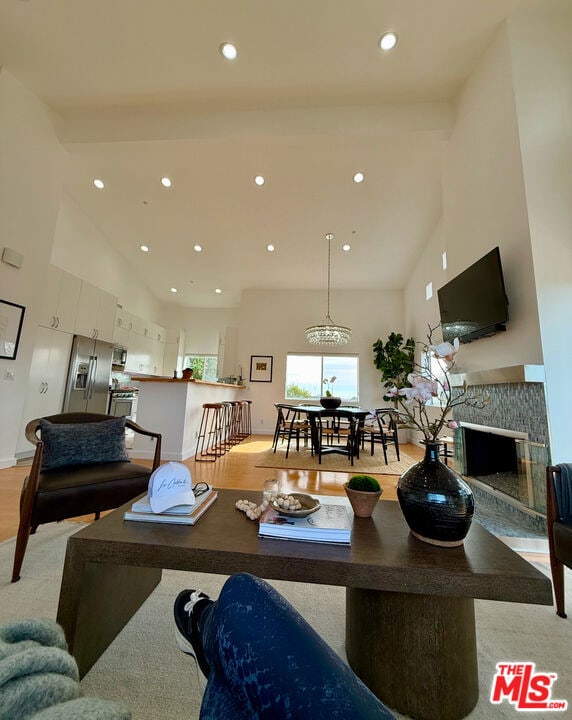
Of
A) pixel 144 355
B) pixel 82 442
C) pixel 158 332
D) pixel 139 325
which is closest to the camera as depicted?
pixel 82 442

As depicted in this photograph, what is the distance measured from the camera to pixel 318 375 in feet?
23.3

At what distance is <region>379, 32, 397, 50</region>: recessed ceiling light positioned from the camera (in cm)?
266

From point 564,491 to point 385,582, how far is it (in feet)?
4.07

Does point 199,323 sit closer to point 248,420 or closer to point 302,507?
point 248,420

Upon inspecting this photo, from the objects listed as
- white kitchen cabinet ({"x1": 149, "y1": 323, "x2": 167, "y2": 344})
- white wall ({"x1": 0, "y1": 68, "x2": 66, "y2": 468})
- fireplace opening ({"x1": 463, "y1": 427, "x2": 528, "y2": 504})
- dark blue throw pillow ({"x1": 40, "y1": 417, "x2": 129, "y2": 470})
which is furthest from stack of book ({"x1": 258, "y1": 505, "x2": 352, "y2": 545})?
white kitchen cabinet ({"x1": 149, "y1": 323, "x2": 167, "y2": 344})

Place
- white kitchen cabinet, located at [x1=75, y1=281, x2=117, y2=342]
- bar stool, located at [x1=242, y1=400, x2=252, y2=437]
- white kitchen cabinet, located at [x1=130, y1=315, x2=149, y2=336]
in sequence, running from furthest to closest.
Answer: bar stool, located at [x1=242, y1=400, x2=252, y2=437], white kitchen cabinet, located at [x1=130, y1=315, x2=149, y2=336], white kitchen cabinet, located at [x1=75, y1=281, x2=117, y2=342]

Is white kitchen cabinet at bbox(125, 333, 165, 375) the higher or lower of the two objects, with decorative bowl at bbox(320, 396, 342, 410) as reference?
higher

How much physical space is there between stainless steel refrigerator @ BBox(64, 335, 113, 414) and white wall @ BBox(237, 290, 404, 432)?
2929 millimetres

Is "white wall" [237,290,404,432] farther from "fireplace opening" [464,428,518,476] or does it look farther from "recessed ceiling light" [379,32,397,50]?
"recessed ceiling light" [379,32,397,50]

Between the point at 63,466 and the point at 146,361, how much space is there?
5708 millimetres

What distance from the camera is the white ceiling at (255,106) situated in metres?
2.59

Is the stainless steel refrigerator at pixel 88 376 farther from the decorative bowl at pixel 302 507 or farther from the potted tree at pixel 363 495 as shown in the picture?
the potted tree at pixel 363 495

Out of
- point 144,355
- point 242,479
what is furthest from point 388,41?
point 144,355

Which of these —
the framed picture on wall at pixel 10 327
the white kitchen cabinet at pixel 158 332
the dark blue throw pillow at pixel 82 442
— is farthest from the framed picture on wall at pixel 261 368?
the dark blue throw pillow at pixel 82 442
